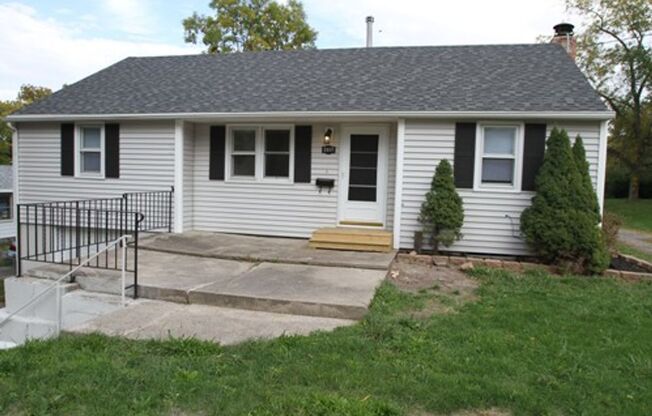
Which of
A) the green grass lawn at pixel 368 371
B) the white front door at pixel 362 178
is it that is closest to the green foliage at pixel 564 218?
the green grass lawn at pixel 368 371

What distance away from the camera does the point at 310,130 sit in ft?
29.1

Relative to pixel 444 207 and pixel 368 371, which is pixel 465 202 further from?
pixel 368 371

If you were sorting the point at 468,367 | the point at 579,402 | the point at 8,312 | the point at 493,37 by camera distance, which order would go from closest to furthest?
the point at 579,402 < the point at 468,367 < the point at 8,312 < the point at 493,37

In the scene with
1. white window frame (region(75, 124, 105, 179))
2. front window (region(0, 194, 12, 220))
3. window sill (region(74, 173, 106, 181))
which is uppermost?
white window frame (region(75, 124, 105, 179))

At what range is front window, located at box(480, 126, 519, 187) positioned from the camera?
766cm

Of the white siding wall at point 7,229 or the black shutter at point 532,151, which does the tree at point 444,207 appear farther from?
the white siding wall at point 7,229

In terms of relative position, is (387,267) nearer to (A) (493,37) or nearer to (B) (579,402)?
(B) (579,402)

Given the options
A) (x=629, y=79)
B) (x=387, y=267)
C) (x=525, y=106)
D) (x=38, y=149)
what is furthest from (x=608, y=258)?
(x=629, y=79)

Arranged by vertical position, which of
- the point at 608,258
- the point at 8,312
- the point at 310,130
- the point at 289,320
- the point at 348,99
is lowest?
the point at 8,312

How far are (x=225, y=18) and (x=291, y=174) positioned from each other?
726 inches

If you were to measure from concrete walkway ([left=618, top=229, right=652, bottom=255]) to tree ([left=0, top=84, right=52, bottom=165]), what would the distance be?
107ft

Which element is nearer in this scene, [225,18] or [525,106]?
[525,106]

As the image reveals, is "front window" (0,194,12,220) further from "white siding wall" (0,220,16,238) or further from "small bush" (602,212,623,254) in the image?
"small bush" (602,212,623,254)

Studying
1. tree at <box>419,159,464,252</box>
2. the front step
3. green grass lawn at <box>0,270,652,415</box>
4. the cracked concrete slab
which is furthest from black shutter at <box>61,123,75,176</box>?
tree at <box>419,159,464,252</box>
